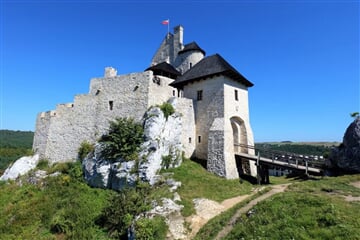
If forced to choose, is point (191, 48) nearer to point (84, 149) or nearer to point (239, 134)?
point (239, 134)

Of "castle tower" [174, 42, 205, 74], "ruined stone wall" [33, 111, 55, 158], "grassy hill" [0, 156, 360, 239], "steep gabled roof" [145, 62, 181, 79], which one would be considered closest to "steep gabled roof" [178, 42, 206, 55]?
"castle tower" [174, 42, 205, 74]

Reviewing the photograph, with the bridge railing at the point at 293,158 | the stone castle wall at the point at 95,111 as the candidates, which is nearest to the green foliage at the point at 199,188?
the bridge railing at the point at 293,158

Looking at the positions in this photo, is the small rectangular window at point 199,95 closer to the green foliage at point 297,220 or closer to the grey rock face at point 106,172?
the grey rock face at point 106,172

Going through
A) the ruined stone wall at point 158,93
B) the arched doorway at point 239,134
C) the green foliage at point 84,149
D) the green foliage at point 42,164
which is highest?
the ruined stone wall at point 158,93

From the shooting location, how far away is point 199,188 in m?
10.8

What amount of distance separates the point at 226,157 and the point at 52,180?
40.4 ft

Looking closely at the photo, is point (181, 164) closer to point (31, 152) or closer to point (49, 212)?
point (49, 212)

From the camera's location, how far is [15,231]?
9.98 metres

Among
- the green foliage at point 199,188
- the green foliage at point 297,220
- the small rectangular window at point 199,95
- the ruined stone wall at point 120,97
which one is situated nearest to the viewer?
the green foliage at point 297,220

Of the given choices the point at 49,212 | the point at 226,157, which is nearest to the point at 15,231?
the point at 49,212

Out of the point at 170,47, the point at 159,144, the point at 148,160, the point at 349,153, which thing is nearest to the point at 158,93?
the point at 159,144

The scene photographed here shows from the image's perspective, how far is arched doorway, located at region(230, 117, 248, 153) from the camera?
52.9 ft

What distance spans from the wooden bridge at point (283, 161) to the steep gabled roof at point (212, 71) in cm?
549

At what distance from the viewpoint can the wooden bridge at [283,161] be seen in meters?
12.3
